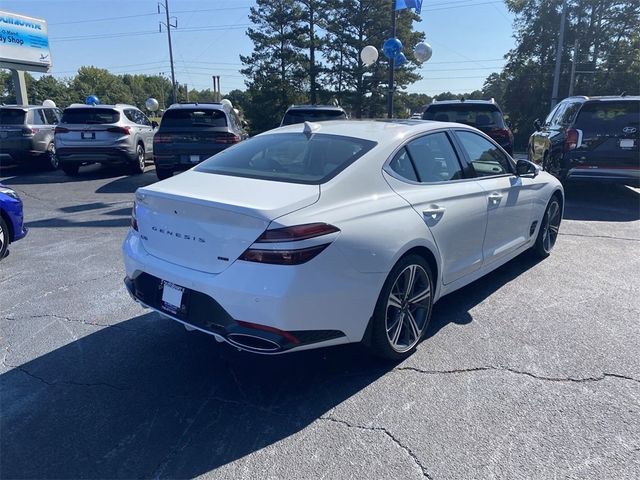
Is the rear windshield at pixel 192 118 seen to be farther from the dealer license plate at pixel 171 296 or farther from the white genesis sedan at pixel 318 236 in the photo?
the dealer license plate at pixel 171 296

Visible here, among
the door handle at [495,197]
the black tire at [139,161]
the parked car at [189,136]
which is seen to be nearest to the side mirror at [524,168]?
the door handle at [495,197]

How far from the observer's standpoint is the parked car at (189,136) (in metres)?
10.2

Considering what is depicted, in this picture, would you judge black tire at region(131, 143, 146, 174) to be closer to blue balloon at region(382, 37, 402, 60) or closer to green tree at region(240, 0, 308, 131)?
blue balloon at region(382, 37, 402, 60)

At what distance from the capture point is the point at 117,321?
12.9 ft

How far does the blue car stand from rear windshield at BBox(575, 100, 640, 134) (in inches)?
340

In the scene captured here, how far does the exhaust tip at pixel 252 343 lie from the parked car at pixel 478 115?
8.26 metres

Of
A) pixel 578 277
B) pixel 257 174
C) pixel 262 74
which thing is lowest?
pixel 578 277

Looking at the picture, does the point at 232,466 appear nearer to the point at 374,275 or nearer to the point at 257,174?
the point at 374,275

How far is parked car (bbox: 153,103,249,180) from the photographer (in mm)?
10195

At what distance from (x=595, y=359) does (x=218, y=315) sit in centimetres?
255

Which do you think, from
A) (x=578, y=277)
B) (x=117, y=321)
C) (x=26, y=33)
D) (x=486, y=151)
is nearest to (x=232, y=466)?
(x=117, y=321)

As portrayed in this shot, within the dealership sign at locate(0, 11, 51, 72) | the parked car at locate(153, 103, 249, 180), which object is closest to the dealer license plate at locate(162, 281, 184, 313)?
the parked car at locate(153, 103, 249, 180)

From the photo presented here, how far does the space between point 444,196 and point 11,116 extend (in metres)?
12.9

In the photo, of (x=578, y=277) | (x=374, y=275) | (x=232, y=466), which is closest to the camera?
(x=232, y=466)
